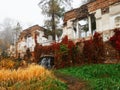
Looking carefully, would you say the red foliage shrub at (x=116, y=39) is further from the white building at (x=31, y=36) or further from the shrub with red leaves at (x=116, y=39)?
the white building at (x=31, y=36)

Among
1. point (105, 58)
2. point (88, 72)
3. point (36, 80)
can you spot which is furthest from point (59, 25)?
point (36, 80)

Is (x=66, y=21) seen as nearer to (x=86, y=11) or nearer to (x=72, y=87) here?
(x=86, y=11)

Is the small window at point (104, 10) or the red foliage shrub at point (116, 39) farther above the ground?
the small window at point (104, 10)

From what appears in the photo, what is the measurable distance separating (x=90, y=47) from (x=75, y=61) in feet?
6.81

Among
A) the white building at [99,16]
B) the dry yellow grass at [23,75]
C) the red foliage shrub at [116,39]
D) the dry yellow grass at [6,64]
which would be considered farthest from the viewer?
the white building at [99,16]

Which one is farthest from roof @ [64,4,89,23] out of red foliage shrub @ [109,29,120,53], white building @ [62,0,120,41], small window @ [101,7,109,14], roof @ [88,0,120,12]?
red foliage shrub @ [109,29,120,53]

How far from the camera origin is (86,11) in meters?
29.8

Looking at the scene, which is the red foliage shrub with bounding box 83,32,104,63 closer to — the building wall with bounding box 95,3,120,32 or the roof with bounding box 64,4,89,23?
the building wall with bounding box 95,3,120,32

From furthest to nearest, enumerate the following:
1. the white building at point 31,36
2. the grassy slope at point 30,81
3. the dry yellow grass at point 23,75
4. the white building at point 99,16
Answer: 1. the white building at point 31,36
2. the white building at point 99,16
3. the dry yellow grass at point 23,75
4. the grassy slope at point 30,81

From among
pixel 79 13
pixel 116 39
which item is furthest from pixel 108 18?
pixel 79 13

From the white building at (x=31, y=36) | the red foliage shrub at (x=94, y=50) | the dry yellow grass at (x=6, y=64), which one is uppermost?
the white building at (x=31, y=36)

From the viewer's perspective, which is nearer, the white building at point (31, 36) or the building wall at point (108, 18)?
the building wall at point (108, 18)

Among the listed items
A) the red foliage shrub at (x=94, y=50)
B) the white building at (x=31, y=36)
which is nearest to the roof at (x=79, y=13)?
the red foliage shrub at (x=94, y=50)

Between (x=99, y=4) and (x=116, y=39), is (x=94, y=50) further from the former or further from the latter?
(x=99, y=4)
